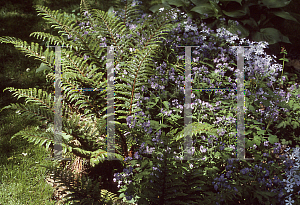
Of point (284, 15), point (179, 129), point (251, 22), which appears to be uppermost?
point (284, 15)

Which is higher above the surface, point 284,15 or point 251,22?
point 284,15

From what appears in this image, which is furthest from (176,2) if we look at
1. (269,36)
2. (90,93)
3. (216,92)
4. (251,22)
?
(90,93)

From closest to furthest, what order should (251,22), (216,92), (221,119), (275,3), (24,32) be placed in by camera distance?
(221,119)
(216,92)
(251,22)
(275,3)
(24,32)

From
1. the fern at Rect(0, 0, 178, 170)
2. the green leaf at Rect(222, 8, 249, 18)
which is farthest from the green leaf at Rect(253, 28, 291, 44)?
the fern at Rect(0, 0, 178, 170)

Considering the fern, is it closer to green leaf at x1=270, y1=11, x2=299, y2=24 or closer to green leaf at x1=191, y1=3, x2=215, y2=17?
green leaf at x1=191, y1=3, x2=215, y2=17

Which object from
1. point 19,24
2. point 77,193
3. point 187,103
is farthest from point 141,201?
point 19,24

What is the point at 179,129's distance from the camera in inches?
118

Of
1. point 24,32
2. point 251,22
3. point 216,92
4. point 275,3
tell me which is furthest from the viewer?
point 24,32

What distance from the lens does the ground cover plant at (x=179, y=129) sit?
7.07 ft

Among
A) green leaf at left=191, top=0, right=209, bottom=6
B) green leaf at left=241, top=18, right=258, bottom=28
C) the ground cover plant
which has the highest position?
green leaf at left=191, top=0, right=209, bottom=6

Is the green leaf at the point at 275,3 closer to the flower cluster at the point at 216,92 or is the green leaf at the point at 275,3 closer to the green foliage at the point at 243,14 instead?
the green foliage at the point at 243,14

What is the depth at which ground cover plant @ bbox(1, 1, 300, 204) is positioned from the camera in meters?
2.15

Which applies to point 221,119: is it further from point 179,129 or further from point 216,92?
point 179,129

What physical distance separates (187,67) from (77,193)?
195cm
